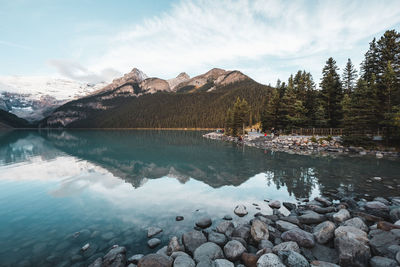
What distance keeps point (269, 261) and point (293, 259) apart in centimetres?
70

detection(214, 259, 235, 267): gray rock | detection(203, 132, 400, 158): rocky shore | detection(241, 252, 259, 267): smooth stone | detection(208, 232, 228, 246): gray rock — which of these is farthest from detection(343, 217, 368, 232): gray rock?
detection(203, 132, 400, 158): rocky shore

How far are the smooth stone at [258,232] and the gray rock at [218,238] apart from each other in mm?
1180

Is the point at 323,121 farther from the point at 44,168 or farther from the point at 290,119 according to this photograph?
the point at 44,168

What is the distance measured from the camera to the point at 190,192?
15078mm

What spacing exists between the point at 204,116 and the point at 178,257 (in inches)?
6510

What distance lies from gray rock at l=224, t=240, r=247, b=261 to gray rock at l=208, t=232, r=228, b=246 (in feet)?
1.72

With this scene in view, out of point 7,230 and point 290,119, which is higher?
point 290,119

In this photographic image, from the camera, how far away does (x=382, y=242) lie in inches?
241

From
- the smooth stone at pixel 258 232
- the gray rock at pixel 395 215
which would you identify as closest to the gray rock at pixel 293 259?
the smooth stone at pixel 258 232

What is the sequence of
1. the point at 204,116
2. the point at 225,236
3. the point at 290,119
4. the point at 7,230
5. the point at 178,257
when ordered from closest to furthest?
the point at 178,257 < the point at 225,236 < the point at 7,230 < the point at 290,119 < the point at 204,116

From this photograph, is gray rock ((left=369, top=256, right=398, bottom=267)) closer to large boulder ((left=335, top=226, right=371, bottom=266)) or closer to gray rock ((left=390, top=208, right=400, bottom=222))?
large boulder ((left=335, top=226, right=371, bottom=266))

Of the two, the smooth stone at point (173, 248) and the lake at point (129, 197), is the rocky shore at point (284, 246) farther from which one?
the lake at point (129, 197)

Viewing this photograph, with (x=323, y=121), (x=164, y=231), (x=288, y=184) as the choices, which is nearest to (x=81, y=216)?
(x=164, y=231)

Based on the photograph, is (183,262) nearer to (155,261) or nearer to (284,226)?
(155,261)
